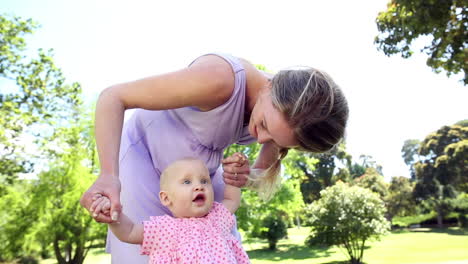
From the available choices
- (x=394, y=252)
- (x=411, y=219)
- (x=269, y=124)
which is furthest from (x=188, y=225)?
(x=411, y=219)

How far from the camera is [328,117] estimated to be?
1.84 meters

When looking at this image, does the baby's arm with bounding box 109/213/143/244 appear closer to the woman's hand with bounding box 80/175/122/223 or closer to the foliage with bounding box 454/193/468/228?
the woman's hand with bounding box 80/175/122/223

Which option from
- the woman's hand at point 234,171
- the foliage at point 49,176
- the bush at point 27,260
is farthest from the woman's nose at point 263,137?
the bush at point 27,260

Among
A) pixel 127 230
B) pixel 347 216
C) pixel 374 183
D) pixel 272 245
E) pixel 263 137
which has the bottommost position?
pixel 272 245

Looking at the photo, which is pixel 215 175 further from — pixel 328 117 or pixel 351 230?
pixel 351 230

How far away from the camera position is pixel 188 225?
6.08 ft

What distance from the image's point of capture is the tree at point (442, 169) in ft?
98.9

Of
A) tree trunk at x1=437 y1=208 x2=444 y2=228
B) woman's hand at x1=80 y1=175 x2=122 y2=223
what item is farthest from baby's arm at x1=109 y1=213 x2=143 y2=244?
tree trunk at x1=437 y1=208 x2=444 y2=228

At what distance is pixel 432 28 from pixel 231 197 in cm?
779

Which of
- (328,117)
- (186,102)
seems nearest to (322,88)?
(328,117)

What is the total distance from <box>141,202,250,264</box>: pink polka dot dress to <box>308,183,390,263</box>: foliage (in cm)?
1730

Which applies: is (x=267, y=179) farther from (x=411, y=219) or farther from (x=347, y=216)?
(x=411, y=219)

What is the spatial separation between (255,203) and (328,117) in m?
15.9

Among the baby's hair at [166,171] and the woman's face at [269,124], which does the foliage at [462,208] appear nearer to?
the woman's face at [269,124]
